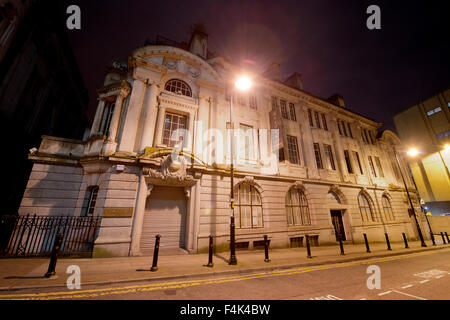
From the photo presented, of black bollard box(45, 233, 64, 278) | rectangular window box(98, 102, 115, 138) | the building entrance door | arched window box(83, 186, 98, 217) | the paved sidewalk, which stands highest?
rectangular window box(98, 102, 115, 138)

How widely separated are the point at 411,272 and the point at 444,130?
4322cm

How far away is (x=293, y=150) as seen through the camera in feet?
49.0

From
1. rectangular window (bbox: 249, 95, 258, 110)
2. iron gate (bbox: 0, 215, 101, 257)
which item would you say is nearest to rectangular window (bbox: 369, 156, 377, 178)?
rectangular window (bbox: 249, 95, 258, 110)

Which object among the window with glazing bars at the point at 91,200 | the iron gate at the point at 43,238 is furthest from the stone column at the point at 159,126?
the iron gate at the point at 43,238

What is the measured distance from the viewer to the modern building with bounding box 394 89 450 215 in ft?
98.2

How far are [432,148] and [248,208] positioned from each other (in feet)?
144

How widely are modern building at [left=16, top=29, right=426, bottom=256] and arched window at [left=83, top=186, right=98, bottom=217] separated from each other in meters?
0.08

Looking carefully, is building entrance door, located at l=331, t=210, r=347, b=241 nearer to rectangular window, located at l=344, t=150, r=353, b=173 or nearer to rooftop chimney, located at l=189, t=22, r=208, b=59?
rectangular window, located at l=344, t=150, r=353, b=173

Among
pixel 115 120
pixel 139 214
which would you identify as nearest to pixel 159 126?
pixel 115 120

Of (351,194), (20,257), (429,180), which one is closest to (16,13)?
(20,257)

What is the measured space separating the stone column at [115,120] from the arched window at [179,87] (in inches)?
124

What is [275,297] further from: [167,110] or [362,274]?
[167,110]

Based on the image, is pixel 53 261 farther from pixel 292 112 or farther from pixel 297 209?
pixel 292 112

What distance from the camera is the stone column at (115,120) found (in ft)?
31.8
